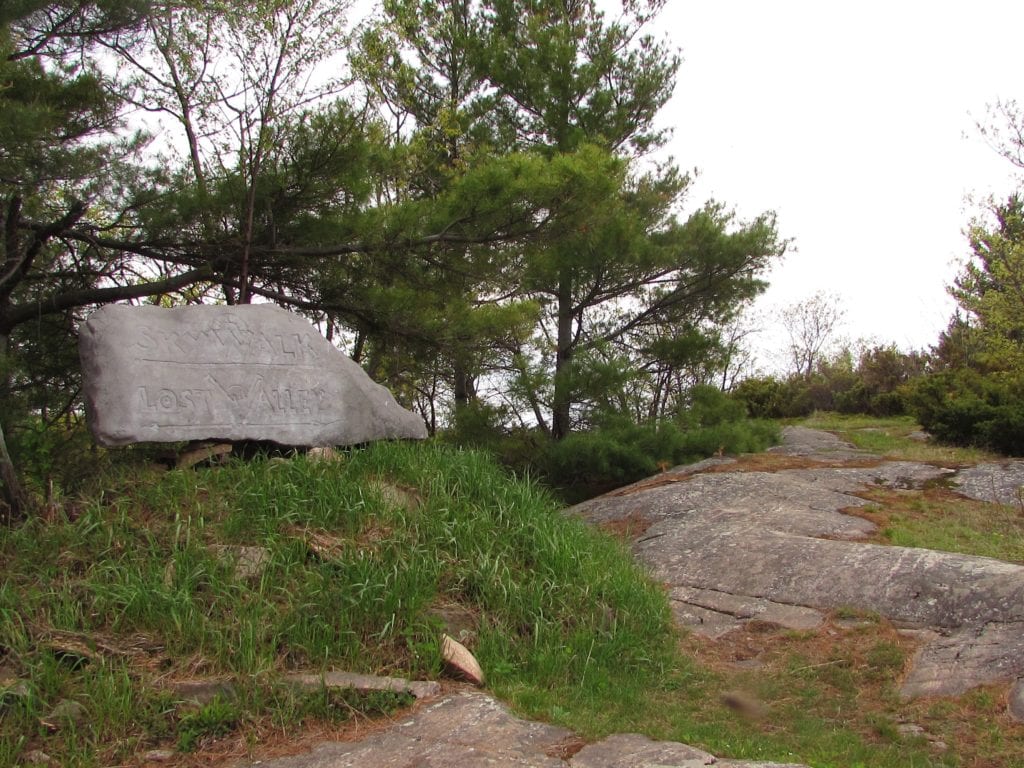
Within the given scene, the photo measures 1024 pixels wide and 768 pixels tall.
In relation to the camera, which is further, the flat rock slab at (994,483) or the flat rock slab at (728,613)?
the flat rock slab at (994,483)

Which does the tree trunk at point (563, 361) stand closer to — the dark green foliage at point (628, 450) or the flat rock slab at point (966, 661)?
the dark green foliage at point (628, 450)

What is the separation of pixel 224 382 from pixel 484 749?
3311mm

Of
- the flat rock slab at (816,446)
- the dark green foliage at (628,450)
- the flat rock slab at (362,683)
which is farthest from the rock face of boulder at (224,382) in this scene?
the flat rock slab at (816,446)

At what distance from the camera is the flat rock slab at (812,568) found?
4410 mm

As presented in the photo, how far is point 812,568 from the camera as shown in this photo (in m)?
5.59

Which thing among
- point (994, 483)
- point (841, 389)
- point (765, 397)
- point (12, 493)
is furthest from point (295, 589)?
point (841, 389)

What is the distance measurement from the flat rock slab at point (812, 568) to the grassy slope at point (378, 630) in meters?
0.26

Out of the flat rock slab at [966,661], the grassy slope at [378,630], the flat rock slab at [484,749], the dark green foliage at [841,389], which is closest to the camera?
the flat rock slab at [484,749]

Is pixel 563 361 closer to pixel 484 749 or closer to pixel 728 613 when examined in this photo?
pixel 728 613

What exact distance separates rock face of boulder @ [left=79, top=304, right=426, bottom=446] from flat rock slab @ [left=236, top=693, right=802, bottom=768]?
2.69 meters

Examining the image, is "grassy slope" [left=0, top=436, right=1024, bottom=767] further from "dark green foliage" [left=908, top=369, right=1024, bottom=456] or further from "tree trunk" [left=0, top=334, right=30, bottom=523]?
"dark green foliage" [left=908, top=369, right=1024, bottom=456]

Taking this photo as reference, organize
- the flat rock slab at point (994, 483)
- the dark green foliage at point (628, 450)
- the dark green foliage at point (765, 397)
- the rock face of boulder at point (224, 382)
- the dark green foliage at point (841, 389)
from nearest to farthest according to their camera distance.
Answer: the rock face of boulder at point (224, 382) → the flat rock slab at point (994, 483) → the dark green foliage at point (628, 450) → the dark green foliage at point (841, 389) → the dark green foliage at point (765, 397)

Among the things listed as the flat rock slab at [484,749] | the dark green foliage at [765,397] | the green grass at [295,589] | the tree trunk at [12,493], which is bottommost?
the flat rock slab at [484,749]

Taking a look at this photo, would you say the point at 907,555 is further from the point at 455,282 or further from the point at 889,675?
the point at 455,282
